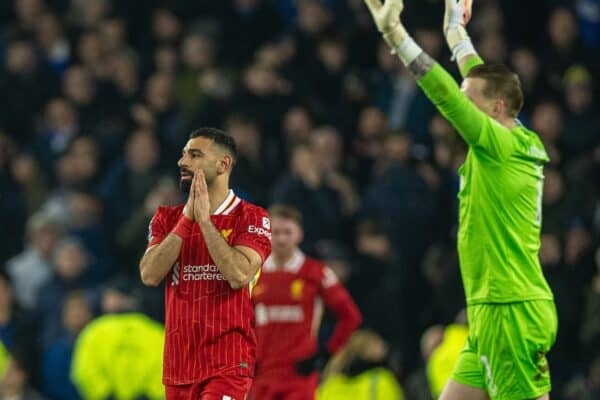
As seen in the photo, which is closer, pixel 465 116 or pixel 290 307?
pixel 465 116

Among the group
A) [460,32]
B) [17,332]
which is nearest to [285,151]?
[17,332]

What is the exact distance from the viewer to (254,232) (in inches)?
314

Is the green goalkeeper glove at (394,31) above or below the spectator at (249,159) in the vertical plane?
below

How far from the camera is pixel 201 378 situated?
783 centimetres

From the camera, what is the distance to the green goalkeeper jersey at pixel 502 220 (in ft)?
25.9

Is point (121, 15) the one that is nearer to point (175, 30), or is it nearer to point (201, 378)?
point (175, 30)

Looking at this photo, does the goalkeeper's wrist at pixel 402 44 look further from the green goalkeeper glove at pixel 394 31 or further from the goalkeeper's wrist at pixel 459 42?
the goalkeeper's wrist at pixel 459 42

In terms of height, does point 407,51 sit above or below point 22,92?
below

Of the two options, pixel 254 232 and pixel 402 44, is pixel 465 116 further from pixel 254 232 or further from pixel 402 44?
pixel 254 232

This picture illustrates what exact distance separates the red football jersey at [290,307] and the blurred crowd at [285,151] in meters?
1.07

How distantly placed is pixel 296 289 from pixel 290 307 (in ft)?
0.48

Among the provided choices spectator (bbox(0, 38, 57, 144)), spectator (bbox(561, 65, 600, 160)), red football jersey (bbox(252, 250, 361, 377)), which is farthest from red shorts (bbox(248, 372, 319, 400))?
spectator (bbox(0, 38, 57, 144))

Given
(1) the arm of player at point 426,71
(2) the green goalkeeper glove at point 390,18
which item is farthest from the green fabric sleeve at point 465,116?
(2) the green goalkeeper glove at point 390,18

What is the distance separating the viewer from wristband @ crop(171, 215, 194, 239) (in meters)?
7.76
